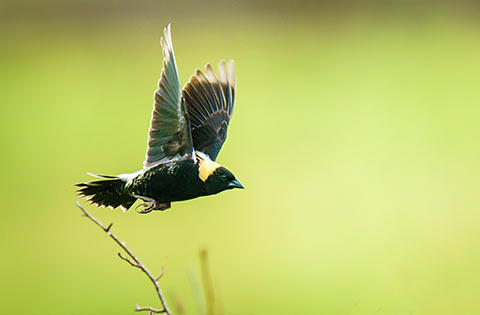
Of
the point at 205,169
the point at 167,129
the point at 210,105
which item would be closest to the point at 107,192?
the point at 167,129

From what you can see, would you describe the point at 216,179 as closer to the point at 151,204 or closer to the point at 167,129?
the point at 151,204

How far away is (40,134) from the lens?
14.8m

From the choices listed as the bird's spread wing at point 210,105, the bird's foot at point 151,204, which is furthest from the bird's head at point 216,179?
the bird's spread wing at point 210,105

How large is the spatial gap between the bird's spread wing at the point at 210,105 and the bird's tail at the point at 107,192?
0.47 m

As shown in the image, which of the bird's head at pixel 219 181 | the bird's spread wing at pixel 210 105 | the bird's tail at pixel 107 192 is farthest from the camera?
the bird's spread wing at pixel 210 105

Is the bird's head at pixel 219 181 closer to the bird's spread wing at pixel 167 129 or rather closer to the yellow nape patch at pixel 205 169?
the yellow nape patch at pixel 205 169

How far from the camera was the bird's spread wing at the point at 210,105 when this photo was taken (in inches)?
107

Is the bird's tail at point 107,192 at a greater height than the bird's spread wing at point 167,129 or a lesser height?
lesser

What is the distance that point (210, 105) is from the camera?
9.36 ft

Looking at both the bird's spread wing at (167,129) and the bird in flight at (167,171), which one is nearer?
the bird in flight at (167,171)

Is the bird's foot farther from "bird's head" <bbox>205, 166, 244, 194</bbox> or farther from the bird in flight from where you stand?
"bird's head" <bbox>205, 166, 244, 194</bbox>

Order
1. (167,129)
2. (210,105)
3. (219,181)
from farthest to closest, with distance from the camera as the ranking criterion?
1. (210,105)
2. (167,129)
3. (219,181)

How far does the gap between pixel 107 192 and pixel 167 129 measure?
9.8 inches

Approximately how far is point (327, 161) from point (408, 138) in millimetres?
2273
